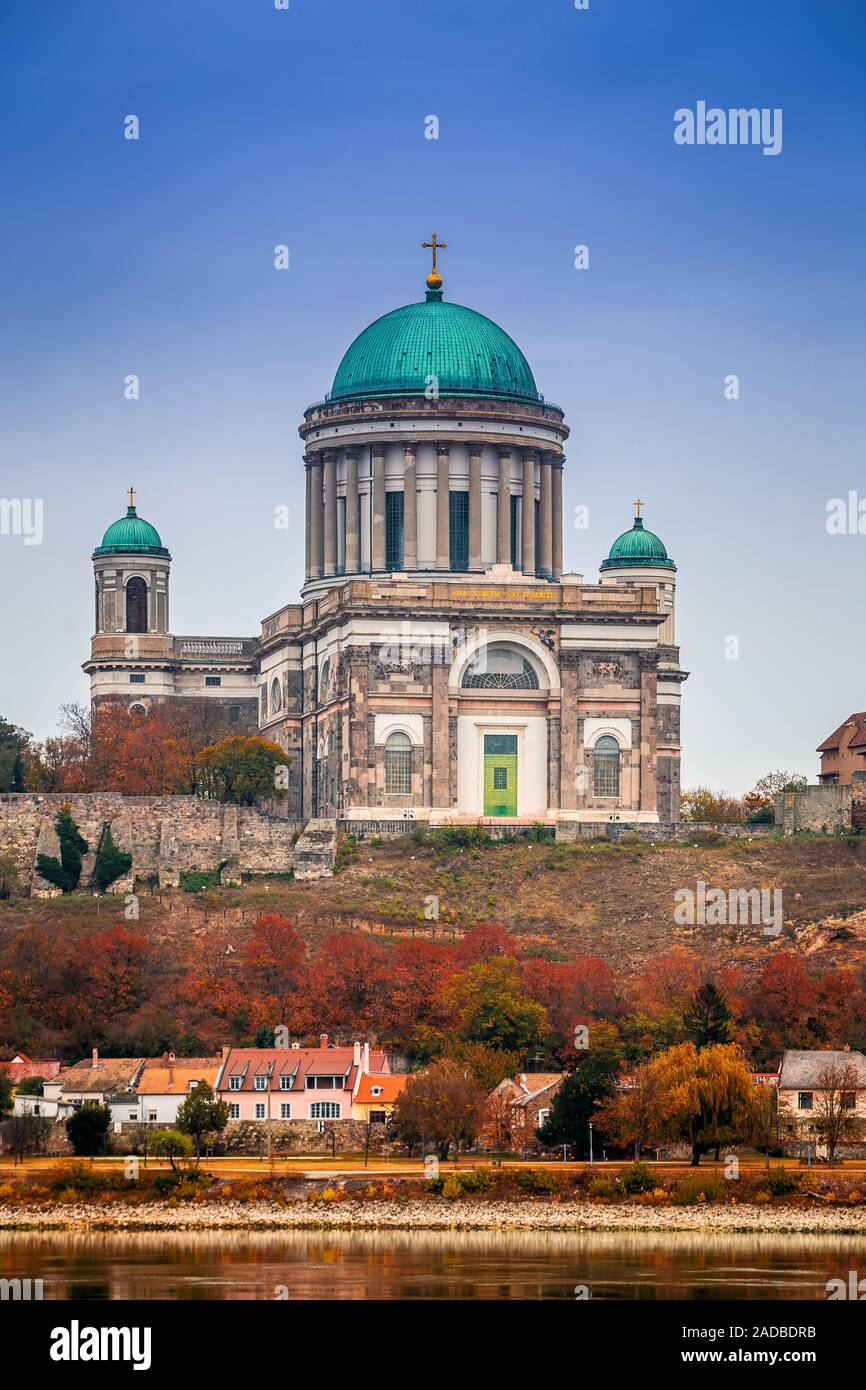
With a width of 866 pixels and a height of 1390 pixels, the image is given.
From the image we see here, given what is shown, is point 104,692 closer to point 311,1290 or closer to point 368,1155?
point 368,1155

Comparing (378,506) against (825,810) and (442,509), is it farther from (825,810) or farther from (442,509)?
(825,810)

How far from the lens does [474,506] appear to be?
13750cm

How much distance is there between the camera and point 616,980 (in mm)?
111688

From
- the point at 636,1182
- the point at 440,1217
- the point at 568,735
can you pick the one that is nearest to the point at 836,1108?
the point at 636,1182

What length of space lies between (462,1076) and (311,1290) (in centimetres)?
2422

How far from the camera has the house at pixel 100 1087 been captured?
327 ft

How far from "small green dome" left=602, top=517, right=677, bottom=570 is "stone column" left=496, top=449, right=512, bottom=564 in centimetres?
1071

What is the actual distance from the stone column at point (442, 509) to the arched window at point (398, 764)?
11.1 metres

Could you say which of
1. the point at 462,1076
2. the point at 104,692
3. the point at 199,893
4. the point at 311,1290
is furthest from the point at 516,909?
the point at 311,1290

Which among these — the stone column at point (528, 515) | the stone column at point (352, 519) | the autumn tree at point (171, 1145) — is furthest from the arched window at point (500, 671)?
the autumn tree at point (171, 1145)

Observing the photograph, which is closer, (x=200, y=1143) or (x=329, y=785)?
(x=200, y=1143)

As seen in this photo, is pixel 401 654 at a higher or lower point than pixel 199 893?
higher

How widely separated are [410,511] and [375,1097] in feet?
136

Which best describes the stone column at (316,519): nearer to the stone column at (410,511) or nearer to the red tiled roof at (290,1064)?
the stone column at (410,511)
